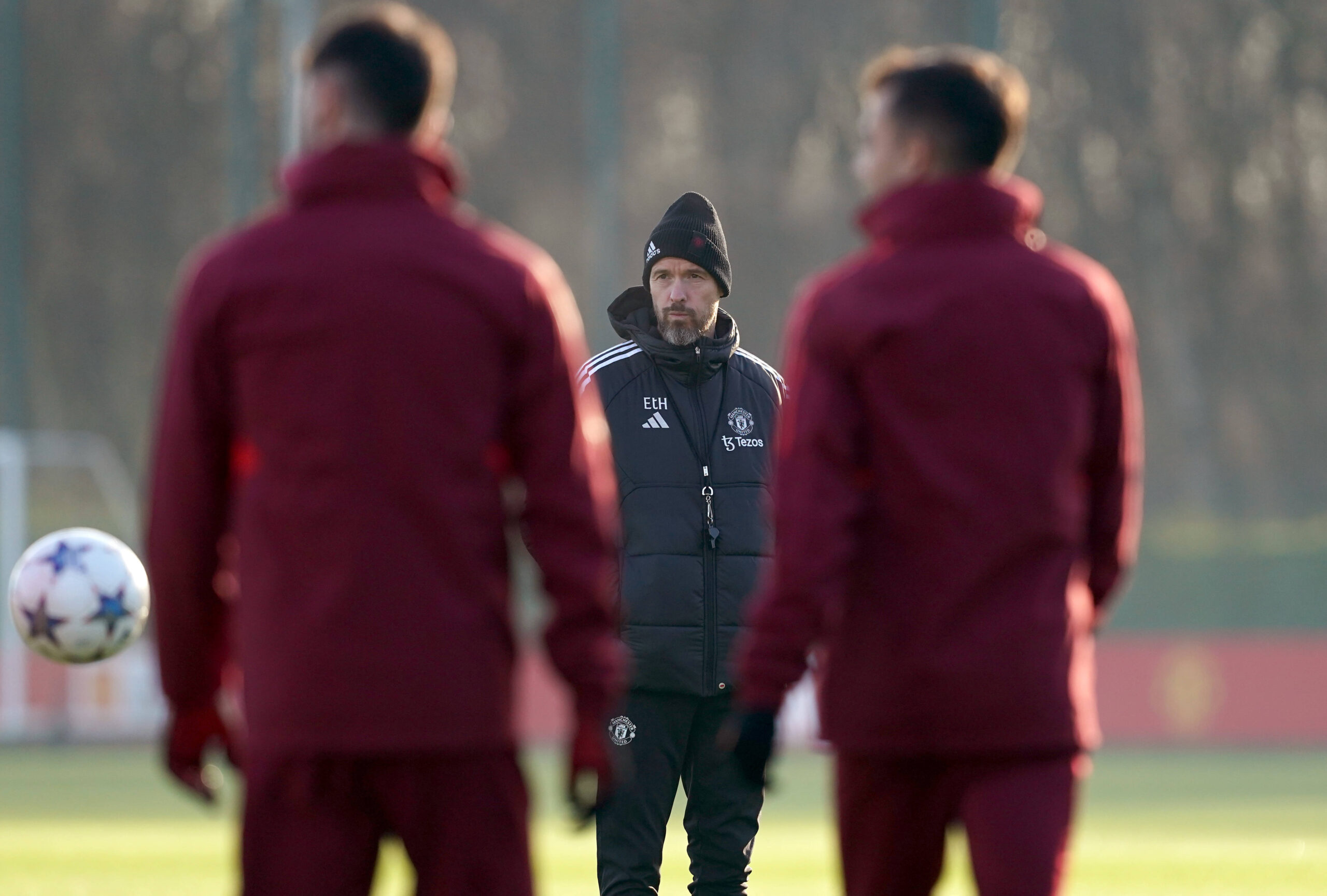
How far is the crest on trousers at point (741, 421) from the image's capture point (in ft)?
22.3

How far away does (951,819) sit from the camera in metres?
4.21

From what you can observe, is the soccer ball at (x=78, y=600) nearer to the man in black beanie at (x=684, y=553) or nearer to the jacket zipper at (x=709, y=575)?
the man in black beanie at (x=684, y=553)

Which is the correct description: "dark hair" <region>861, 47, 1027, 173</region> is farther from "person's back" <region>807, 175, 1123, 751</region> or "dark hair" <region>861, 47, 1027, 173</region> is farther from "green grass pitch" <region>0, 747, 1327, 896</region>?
"green grass pitch" <region>0, 747, 1327, 896</region>

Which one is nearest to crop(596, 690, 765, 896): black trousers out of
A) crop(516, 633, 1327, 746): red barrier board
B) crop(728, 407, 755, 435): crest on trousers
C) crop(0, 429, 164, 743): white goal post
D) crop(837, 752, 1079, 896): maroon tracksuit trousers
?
crop(728, 407, 755, 435): crest on trousers

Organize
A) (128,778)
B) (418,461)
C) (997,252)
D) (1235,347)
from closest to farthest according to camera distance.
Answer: (418,461)
(997,252)
(128,778)
(1235,347)

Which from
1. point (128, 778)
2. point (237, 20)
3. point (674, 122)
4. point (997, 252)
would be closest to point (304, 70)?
point (997, 252)

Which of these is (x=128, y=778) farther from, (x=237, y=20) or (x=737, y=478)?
(x=737, y=478)

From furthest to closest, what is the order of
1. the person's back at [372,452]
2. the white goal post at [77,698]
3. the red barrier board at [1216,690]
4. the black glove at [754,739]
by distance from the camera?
the white goal post at [77,698]
the red barrier board at [1216,690]
the black glove at [754,739]
the person's back at [372,452]

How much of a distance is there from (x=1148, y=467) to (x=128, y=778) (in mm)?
16747

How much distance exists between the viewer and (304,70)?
4000mm

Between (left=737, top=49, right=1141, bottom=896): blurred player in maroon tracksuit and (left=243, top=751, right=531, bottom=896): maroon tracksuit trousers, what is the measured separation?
0.55m

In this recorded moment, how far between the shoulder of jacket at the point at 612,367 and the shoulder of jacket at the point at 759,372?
1.00ft

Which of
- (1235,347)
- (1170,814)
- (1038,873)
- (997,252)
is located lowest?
(1170,814)

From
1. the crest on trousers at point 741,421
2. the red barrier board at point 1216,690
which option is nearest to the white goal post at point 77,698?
the red barrier board at point 1216,690
